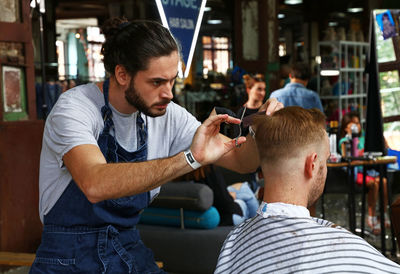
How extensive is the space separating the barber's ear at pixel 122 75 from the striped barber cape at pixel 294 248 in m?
0.58

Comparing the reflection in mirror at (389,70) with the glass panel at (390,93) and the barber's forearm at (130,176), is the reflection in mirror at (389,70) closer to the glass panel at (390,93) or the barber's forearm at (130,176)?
the glass panel at (390,93)

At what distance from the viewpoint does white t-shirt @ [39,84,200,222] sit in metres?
1.76

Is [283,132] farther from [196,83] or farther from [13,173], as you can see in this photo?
[196,83]

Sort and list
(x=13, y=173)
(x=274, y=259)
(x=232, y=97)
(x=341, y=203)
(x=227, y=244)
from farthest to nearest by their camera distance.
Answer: (x=232, y=97) < (x=341, y=203) < (x=13, y=173) < (x=227, y=244) < (x=274, y=259)

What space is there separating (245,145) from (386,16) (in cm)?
276

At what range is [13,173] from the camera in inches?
150

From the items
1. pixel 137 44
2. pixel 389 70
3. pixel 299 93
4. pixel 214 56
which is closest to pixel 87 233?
pixel 137 44

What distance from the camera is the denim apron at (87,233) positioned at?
183 cm

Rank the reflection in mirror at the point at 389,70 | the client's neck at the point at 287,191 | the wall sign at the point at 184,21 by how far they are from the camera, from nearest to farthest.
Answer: the client's neck at the point at 287,191 < the wall sign at the point at 184,21 < the reflection in mirror at the point at 389,70

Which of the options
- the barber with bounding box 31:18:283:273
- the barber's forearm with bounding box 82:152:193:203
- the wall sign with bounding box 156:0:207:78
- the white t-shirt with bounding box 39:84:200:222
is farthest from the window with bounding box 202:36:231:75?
the barber's forearm with bounding box 82:152:193:203

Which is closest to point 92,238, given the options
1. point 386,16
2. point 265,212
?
point 265,212

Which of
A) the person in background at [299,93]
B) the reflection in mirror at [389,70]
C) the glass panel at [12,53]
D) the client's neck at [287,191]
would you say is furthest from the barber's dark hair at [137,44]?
the person in background at [299,93]

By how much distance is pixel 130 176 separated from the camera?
1627 mm

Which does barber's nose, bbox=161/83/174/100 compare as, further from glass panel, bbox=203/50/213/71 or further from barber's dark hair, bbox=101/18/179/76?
glass panel, bbox=203/50/213/71
